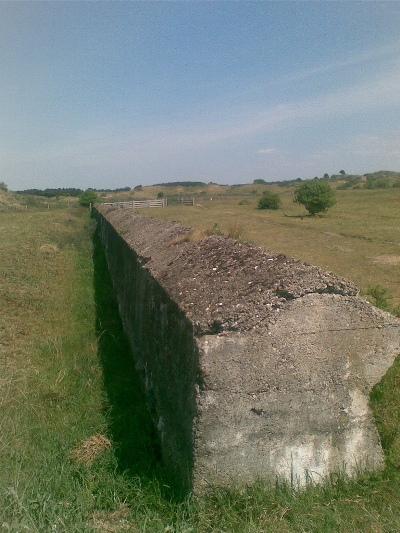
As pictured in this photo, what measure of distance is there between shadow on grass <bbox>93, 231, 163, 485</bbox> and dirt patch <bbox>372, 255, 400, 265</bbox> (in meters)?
8.40

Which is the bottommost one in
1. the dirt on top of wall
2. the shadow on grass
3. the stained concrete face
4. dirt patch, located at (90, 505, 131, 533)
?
the shadow on grass

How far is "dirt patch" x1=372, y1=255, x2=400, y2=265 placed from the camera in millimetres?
14544

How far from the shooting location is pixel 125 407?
18.4 feet

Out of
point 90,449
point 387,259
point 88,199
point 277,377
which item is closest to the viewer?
point 277,377

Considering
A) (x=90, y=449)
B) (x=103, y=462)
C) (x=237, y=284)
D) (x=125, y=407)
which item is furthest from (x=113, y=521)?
(x=125, y=407)

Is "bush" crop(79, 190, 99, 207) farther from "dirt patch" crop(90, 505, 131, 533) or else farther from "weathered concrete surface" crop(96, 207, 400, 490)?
"dirt patch" crop(90, 505, 131, 533)

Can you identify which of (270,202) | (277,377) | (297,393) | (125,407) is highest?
(277,377)

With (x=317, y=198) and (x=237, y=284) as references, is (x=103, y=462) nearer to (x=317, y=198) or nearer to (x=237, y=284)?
(x=237, y=284)

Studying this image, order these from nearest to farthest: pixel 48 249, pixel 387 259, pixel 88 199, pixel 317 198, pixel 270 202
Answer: pixel 387 259 < pixel 48 249 < pixel 317 198 < pixel 270 202 < pixel 88 199

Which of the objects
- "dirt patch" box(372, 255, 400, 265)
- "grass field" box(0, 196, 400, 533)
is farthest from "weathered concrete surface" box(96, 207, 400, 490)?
"dirt patch" box(372, 255, 400, 265)

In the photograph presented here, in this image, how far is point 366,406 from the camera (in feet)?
12.8

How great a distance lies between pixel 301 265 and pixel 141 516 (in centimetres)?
222

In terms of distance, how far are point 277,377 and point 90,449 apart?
1.82 metres

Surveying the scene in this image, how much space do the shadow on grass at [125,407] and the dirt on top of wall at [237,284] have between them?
4.46ft
